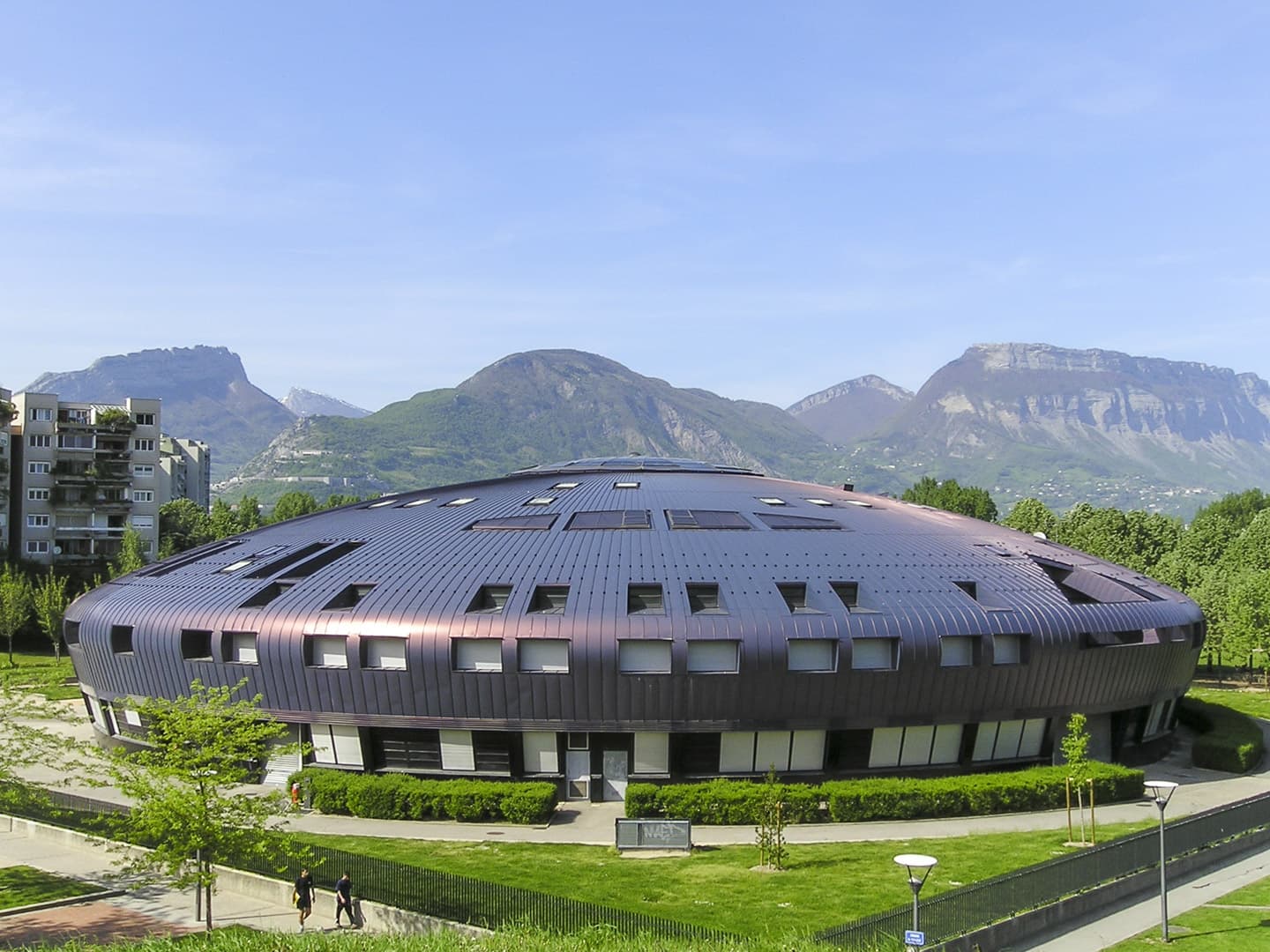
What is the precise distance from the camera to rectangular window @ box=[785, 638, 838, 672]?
4319 centimetres

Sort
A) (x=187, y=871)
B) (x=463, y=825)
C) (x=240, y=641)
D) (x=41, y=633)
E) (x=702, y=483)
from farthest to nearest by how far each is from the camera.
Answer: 1. (x=41, y=633)
2. (x=702, y=483)
3. (x=240, y=641)
4. (x=463, y=825)
5. (x=187, y=871)

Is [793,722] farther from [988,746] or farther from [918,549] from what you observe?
[918,549]

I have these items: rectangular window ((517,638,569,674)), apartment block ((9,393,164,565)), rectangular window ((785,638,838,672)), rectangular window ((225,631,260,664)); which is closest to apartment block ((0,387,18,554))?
apartment block ((9,393,164,565))

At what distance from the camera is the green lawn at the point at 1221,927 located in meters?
27.9

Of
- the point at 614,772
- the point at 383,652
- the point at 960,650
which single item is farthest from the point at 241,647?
the point at 960,650

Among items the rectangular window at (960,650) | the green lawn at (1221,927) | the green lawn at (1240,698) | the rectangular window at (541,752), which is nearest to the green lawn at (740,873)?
the green lawn at (1221,927)

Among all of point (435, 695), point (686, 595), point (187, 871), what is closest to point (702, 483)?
point (686, 595)

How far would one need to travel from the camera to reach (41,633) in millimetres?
108500

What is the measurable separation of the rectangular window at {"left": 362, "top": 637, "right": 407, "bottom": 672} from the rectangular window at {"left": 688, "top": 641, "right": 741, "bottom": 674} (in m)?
11.6

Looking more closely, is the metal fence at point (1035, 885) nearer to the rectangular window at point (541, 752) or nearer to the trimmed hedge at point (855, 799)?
the trimmed hedge at point (855, 799)

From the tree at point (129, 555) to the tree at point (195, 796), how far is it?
9005 cm

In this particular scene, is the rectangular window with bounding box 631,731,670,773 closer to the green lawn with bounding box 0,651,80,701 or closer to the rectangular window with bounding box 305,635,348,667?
the rectangular window with bounding box 305,635,348,667

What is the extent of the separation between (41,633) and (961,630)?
97039 millimetres

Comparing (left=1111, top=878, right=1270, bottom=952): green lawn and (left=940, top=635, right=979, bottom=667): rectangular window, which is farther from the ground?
(left=940, top=635, right=979, bottom=667): rectangular window
